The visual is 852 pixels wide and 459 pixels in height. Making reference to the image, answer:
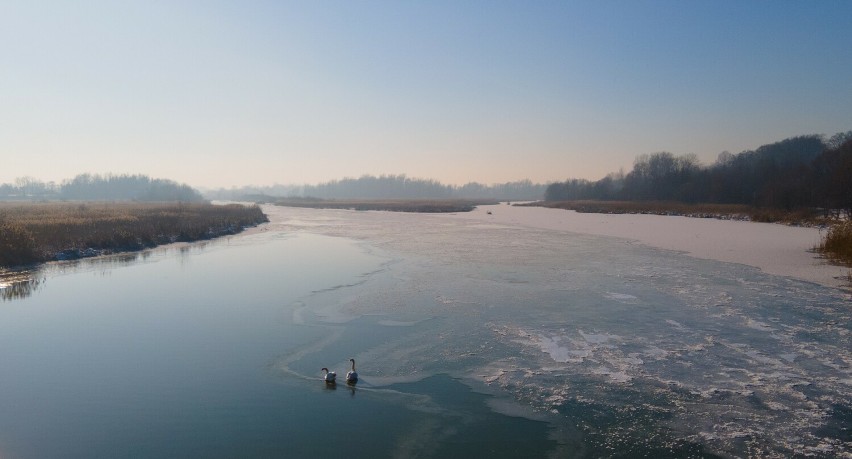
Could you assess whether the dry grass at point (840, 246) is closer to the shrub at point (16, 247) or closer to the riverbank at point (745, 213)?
the riverbank at point (745, 213)

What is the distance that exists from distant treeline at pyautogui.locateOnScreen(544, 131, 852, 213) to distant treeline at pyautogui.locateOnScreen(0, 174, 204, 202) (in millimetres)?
89083

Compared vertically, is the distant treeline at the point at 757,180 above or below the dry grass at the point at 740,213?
above

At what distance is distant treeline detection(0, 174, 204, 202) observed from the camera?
118 metres

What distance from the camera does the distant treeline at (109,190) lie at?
118 meters

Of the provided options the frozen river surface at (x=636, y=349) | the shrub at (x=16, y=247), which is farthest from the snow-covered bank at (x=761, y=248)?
the shrub at (x=16, y=247)

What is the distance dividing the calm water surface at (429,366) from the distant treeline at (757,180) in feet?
90.2

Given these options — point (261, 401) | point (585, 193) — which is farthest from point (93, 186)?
point (261, 401)

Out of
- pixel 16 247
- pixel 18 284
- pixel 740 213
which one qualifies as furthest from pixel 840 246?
pixel 16 247

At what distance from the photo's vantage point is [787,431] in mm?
4680

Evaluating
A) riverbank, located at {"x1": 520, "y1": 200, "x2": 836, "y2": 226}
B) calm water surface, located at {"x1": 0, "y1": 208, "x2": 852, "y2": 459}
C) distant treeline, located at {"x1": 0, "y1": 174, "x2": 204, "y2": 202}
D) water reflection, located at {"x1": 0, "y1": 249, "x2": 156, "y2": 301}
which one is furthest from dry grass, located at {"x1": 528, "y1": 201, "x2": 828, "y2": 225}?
distant treeline, located at {"x1": 0, "y1": 174, "x2": 204, "y2": 202}

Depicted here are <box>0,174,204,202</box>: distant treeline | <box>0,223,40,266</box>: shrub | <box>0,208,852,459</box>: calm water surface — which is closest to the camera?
<box>0,208,852,459</box>: calm water surface

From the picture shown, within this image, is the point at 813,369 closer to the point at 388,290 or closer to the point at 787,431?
the point at 787,431

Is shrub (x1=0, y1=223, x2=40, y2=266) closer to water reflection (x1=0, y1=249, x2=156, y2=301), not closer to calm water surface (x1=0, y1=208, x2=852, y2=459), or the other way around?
water reflection (x1=0, y1=249, x2=156, y2=301)

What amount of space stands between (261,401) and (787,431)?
536cm
